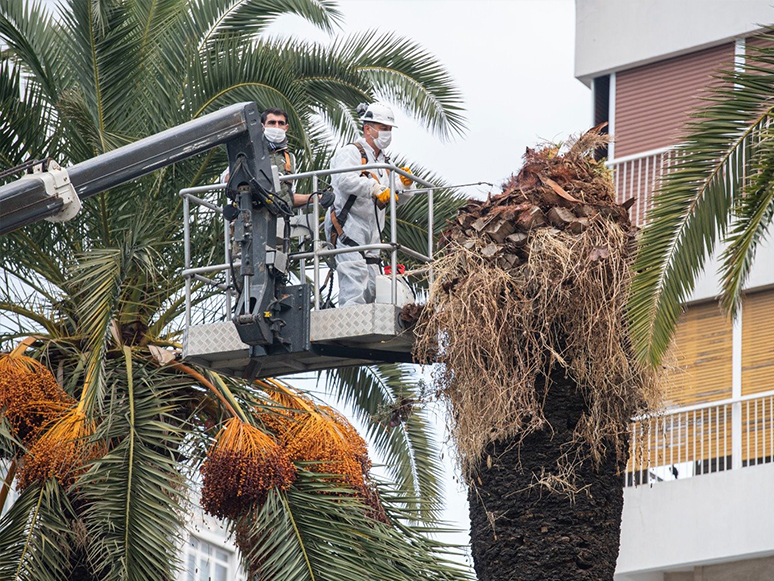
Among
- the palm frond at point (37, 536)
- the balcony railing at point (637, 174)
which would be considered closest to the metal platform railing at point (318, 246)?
the palm frond at point (37, 536)

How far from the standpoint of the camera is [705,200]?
36.6ft

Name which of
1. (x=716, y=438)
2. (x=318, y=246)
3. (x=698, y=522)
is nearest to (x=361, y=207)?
(x=318, y=246)

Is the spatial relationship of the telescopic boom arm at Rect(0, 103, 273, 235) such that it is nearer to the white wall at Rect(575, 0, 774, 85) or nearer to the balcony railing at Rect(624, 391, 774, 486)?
the balcony railing at Rect(624, 391, 774, 486)

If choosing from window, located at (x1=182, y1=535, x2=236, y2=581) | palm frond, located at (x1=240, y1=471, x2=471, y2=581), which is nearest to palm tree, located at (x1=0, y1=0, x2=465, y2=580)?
palm frond, located at (x1=240, y1=471, x2=471, y2=581)

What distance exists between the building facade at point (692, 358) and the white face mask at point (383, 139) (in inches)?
142

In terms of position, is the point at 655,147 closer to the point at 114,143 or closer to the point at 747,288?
the point at 747,288

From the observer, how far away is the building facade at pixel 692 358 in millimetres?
18562

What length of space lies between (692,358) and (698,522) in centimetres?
215

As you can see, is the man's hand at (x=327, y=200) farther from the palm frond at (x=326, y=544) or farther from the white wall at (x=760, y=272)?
the white wall at (x=760, y=272)

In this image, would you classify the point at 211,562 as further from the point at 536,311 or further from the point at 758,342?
the point at 536,311

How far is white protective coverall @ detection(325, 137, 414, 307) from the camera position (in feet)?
46.2

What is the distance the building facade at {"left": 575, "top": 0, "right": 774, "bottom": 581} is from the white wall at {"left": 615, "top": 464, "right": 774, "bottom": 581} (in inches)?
0.4

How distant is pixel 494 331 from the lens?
11.2 meters

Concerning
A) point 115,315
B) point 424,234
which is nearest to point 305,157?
point 424,234
